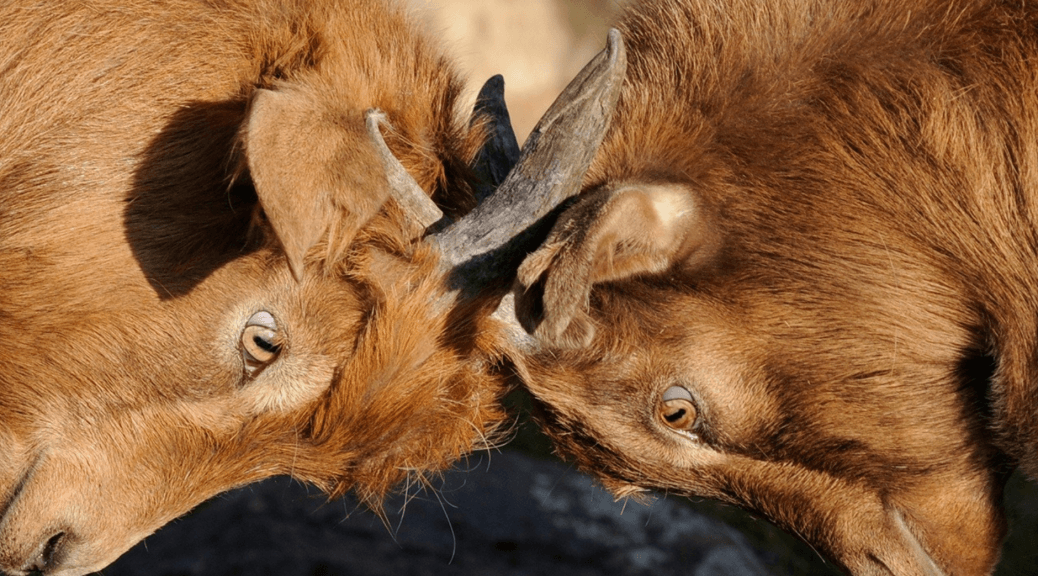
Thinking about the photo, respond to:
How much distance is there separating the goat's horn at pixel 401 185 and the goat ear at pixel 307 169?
0.04 m

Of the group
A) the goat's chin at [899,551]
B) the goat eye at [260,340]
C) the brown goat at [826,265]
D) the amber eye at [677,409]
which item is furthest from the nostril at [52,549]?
the goat's chin at [899,551]

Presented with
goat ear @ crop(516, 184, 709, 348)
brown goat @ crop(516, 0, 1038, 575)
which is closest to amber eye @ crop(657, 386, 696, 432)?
brown goat @ crop(516, 0, 1038, 575)

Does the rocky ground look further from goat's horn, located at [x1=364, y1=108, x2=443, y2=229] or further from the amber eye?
goat's horn, located at [x1=364, y1=108, x2=443, y2=229]

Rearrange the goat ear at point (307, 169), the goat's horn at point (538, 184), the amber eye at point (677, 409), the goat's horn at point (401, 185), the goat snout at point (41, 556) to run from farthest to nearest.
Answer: the goat snout at point (41, 556) < the amber eye at point (677, 409) < the goat's horn at point (401, 185) < the goat's horn at point (538, 184) < the goat ear at point (307, 169)

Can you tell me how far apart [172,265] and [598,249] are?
1.57 m

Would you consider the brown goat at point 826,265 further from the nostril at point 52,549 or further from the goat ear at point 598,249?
the nostril at point 52,549

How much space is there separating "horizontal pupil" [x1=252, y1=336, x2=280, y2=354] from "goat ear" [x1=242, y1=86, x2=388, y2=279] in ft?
Result: 1.66

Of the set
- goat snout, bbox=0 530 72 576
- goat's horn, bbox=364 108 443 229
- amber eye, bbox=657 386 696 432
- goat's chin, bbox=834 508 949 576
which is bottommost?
goat snout, bbox=0 530 72 576

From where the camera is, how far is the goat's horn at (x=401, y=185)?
3160mm

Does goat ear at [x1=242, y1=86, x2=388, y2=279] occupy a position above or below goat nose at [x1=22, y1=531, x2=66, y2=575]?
above

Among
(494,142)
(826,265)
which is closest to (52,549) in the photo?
(494,142)

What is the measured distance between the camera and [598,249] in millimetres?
2908

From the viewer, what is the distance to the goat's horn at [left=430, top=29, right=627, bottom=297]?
2.89 meters

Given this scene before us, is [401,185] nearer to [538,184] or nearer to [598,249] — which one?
[538,184]
